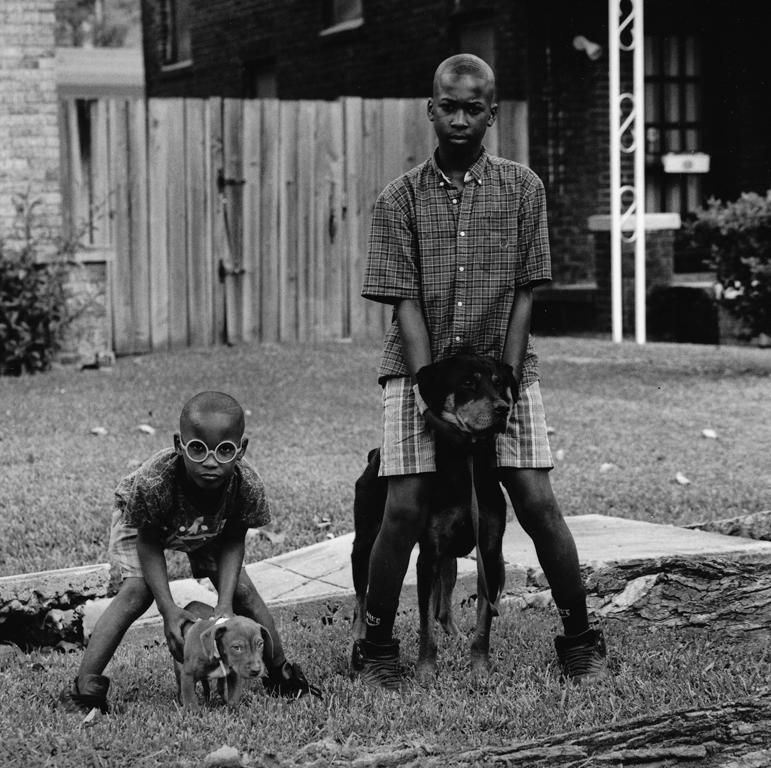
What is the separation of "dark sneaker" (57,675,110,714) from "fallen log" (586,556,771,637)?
193 cm

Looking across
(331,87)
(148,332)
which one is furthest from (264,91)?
(148,332)

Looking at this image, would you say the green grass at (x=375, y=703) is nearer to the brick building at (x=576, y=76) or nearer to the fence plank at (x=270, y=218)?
the fence plank at (x=270, y=218)

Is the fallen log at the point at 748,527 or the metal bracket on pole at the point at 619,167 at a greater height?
the metal bracket on pole at the point at 619,167

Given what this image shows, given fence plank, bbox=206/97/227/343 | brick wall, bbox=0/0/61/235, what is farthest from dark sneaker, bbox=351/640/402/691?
fence plank, bbox=206/97/227/343

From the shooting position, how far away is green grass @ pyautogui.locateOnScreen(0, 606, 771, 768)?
3883mm

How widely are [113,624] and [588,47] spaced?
11.9 meters

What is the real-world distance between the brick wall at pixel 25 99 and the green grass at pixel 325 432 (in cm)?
165

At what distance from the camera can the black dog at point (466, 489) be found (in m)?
4.26

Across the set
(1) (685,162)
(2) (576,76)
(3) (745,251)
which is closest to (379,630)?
(3) (745,251)

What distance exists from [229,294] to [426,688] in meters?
9.73

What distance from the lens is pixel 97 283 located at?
42.6 feet

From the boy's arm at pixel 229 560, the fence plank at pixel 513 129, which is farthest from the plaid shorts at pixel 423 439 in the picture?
the fence plank at pixel 513 129

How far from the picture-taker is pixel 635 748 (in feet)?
12.7

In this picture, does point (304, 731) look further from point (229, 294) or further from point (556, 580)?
point (229, 294)
